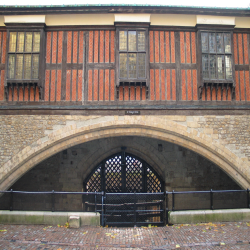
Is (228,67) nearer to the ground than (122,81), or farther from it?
farther from it

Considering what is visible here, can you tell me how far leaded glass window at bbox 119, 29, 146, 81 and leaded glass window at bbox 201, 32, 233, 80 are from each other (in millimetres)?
2075

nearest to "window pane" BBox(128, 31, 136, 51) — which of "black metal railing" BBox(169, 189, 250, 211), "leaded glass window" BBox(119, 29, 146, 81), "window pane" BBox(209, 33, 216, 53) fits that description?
"leaded glass window" BBox(119, 29, 146, 81)

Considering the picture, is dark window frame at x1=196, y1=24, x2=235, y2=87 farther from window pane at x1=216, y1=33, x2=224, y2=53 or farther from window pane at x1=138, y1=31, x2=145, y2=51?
window pane at x1=138, y1=31, x2=145, y2=51

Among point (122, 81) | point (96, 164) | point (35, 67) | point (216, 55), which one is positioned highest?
point (216, 55)

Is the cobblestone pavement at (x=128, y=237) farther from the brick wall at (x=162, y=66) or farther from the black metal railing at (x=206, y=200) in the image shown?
the brick wall at (x=162, y=66)

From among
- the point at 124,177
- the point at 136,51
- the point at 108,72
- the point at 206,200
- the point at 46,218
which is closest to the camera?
the point at 46,218

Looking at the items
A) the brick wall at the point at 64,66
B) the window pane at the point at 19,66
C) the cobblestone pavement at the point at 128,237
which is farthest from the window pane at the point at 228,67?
the window pane at the point at 19,66

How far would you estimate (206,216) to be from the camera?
6191 millimetres

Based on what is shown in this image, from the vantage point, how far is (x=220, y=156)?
24.7 ft

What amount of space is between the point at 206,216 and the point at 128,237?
2.28 metres

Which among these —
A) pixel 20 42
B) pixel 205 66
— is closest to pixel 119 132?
pixel 205 66

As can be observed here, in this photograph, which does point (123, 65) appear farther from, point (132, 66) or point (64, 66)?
point (64, 66)

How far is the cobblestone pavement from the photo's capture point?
498 centimetres

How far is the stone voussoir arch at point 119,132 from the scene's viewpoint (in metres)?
7.43
